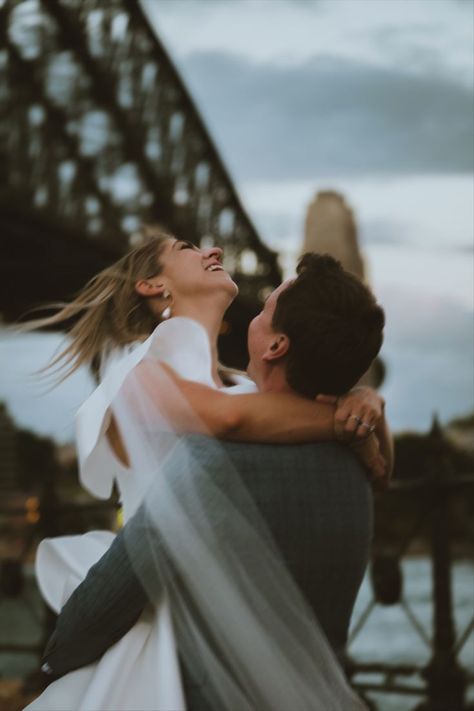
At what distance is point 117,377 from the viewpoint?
1.84 meters

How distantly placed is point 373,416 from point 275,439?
6.4 inches

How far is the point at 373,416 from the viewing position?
176 centimetres

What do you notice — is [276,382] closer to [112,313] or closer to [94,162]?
[112,313]

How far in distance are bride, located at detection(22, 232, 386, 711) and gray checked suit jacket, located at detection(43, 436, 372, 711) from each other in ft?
0.10

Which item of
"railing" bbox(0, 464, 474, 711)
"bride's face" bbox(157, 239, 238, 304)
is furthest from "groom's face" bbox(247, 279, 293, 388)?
"railing" bbox(0, 464, 474, 711)

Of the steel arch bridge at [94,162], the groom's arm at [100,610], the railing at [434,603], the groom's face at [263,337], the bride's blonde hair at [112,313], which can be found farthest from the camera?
the steel arch bridge at [94,162]

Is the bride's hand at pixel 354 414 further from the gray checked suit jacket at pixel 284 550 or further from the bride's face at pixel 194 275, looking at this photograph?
the bride's face at pixel 194 275

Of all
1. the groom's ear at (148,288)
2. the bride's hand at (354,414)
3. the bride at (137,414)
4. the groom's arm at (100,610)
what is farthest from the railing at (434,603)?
the groom's arm at (100,610)

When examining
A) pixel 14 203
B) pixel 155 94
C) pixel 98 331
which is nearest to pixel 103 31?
pixel 155 94

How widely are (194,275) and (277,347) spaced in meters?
0.35

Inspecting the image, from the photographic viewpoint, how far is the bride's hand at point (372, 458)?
1780mm

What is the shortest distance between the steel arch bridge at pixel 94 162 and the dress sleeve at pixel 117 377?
337 inches

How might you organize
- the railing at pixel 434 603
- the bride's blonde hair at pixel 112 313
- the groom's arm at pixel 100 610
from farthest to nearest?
the railing at pixel 434 603
the bride's blonde hair at pixel 112 313
the groom's arm at pixel 100 610

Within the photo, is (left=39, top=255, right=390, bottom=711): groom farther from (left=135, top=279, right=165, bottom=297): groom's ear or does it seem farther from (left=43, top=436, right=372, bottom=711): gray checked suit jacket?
(left=135, top=279, right=165, bottom=297): groom's ear
